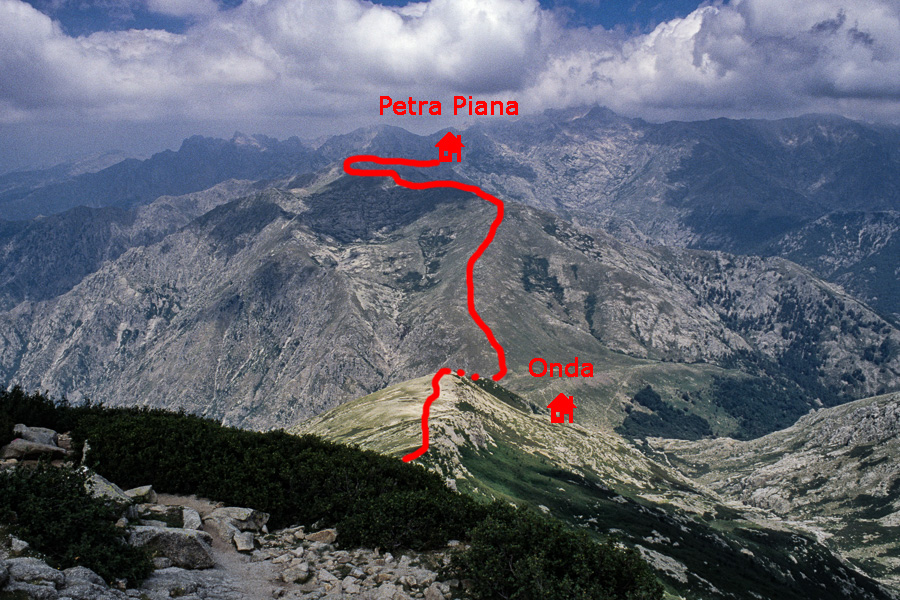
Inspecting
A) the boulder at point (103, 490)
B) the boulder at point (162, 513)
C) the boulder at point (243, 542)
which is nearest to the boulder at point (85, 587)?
the boulder at point (103, 490)

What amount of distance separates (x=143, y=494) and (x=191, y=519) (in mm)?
5720

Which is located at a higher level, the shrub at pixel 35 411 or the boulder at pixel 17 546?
the shrub at pixel 35 411

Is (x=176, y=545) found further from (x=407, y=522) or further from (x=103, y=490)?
(x=407, y=522)

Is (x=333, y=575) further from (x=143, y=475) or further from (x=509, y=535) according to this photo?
(x=143, y=475)

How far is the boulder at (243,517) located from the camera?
40.9 m

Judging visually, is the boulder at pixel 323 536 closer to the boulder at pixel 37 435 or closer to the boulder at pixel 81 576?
the boulder at pixel 81 576

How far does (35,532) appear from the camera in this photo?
97.1ft

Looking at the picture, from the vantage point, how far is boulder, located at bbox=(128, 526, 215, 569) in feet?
108

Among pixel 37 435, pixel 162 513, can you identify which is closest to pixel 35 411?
pixel 37 435

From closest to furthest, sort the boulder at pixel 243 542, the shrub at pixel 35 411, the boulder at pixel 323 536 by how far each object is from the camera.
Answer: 1. the boulder at pixel 243 542
2. the boulder at pixel 323 536
3. the shrub at pixel 35 411

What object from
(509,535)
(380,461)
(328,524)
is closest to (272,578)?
(328,524)

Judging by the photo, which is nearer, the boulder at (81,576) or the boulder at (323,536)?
the boulder at (81,576)

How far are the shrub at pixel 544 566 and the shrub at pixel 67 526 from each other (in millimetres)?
19930

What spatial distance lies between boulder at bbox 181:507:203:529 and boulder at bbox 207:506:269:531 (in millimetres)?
1191
